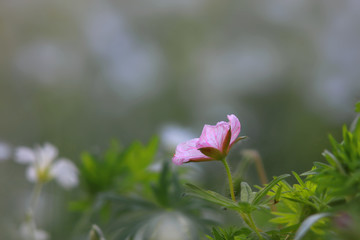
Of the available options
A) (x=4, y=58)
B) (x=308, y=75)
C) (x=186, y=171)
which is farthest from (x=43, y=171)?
(x=308, y=75)

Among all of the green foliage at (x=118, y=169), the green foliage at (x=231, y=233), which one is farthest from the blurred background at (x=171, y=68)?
the green foliage at (x=231, y=233)

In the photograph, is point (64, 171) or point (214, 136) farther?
point (64, 171)

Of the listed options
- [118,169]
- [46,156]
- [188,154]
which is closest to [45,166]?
[46,156]

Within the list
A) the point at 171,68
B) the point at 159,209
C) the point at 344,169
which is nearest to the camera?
the point at 344,169

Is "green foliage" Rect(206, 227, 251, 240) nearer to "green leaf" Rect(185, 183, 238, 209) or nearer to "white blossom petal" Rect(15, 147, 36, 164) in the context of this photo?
"green leaf" Rect(185, 183, 238, 209)

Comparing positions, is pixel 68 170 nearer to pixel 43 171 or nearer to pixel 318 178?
pixel 43 171

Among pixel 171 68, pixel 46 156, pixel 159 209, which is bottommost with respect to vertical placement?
pixel 159 209

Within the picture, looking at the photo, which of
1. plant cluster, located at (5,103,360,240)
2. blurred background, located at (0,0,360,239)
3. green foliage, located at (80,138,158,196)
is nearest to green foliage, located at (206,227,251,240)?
plant cluster, located at (5,103,360,240)

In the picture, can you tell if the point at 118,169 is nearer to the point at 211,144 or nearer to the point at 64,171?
the point at 64,171
